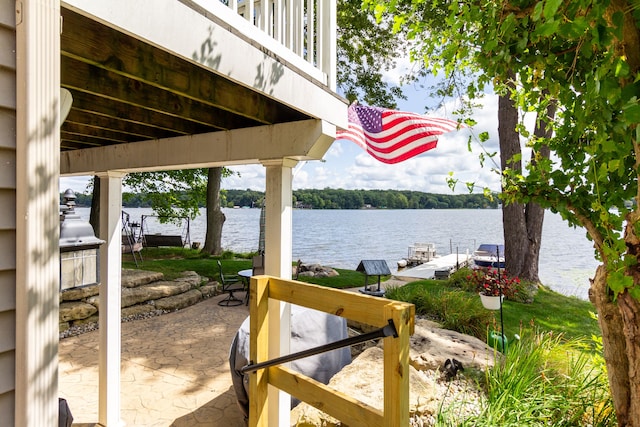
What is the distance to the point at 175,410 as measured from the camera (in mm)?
3887

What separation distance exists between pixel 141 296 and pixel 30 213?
22.5ft

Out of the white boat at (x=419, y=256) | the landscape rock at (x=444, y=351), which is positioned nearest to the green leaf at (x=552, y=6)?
the landscape rock at (x=444, y=351)

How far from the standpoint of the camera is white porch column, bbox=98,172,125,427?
10.7ft

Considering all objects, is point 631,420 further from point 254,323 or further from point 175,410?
point 175,410

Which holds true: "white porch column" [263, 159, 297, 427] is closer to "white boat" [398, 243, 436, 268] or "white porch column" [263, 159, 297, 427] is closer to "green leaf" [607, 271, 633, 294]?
"green leaf" [607, 271, 633, 294]

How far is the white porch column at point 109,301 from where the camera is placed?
326cm

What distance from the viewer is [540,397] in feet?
8.92

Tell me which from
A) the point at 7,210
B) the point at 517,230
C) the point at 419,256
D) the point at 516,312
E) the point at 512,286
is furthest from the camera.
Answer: the point at 419,256

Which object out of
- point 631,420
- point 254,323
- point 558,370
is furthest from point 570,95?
point 558,370

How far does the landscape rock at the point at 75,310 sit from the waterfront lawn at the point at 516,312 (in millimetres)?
5211

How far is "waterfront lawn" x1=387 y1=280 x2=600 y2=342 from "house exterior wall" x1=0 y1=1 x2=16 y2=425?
539 centimetres

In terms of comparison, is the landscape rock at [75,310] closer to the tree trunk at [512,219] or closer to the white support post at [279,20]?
the white support post at [279,20]

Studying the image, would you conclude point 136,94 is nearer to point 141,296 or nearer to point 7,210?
point 7,210

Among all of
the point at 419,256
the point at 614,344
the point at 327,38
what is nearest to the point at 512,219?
the point at 614,344
